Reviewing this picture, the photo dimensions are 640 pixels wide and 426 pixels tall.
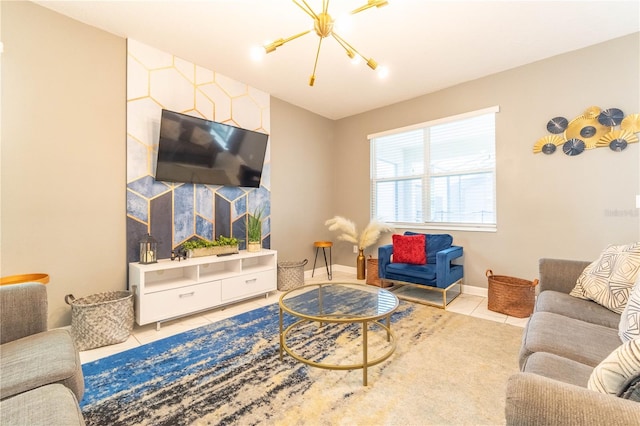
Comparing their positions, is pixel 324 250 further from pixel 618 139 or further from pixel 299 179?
pixel 618 139

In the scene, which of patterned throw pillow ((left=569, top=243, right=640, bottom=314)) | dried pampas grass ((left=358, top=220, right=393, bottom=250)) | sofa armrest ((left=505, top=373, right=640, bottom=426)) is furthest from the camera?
dried pampas grass ((left=358, top=220, right=393, bottom=250))

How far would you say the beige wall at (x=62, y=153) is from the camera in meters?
2.18

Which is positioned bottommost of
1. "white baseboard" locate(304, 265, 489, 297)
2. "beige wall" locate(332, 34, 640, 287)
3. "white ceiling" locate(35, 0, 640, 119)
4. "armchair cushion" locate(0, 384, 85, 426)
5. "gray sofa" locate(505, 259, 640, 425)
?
"white baseboard" locate(304, 265, 489, 297)

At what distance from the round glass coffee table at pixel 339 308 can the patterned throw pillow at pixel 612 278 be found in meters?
1.29

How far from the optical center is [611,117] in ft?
8.91

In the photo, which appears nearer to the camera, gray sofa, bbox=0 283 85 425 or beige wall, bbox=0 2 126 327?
gray sofa, bbox=0 283 85 425

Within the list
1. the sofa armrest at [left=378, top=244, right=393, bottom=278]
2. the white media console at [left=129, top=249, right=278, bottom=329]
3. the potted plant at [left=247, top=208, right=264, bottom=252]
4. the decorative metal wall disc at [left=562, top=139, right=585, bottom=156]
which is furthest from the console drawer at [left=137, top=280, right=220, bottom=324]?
the decorative metal wall disc at [left=562, top=139, right=585, bottom=156]

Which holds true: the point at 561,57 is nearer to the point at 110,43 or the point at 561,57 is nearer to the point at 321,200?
the point at 321,200

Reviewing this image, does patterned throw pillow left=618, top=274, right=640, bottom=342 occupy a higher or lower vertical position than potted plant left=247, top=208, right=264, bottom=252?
lower

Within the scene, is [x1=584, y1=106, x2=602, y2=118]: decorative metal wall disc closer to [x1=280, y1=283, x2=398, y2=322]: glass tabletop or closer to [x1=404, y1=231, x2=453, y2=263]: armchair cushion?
[x1=404, y1=231, x2=453, y2=263]: armchair cushion

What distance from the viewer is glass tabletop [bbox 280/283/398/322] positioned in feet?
6.48

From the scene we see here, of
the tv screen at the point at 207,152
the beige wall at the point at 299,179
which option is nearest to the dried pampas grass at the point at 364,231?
the beige wall at the point at 299,179

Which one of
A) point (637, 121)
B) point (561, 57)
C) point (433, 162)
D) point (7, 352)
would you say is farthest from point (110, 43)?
point (637, 121)

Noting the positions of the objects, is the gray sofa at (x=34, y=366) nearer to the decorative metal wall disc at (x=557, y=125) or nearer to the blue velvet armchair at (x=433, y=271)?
the blue velvet armchair at (x=433, y=271)
